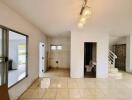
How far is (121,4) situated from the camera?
326 cm

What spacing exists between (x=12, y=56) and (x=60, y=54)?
6.90 m

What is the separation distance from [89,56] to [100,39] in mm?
2775

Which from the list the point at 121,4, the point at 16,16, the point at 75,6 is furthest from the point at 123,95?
the point at 16,16

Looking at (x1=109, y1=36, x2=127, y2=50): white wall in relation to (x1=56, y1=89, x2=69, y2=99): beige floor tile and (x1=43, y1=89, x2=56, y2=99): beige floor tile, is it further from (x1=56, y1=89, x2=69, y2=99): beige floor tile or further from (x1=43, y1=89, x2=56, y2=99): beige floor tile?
(x1=43, y1=89, x2=56, y2=99): beige floor tile

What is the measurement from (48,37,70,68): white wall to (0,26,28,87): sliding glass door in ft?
19.1

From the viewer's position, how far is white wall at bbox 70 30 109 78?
22.6 ft

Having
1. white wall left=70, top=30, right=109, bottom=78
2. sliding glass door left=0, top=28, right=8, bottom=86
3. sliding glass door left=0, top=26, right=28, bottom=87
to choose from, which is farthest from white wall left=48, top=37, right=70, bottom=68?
sliding glass door left=0, top=28, right=8, bottom=86

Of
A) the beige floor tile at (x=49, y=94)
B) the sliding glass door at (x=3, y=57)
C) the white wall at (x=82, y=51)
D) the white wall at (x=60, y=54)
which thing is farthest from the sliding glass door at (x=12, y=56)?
the white wall at (x=60, y=54)

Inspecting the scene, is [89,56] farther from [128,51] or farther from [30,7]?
[30,7]

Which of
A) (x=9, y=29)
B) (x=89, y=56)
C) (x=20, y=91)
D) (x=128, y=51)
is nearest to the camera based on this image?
(x=9, y=29)

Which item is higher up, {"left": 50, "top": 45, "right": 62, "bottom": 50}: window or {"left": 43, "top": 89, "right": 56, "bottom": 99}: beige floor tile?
{"left": 50, "top": 45, "right": 62, "bottom": 50}: window

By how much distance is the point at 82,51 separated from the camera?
6914 mm

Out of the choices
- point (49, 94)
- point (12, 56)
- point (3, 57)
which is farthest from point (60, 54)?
point (3, 57)

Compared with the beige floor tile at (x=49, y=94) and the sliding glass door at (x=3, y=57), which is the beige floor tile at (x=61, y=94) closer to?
the beige floor tile at (x=49, y=94)
